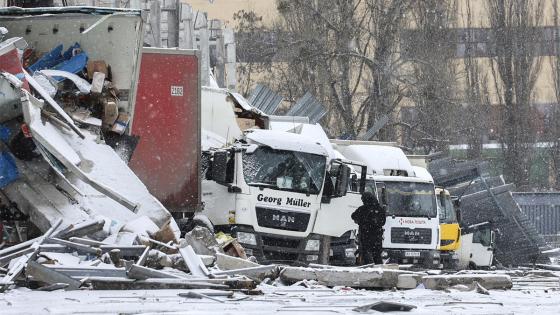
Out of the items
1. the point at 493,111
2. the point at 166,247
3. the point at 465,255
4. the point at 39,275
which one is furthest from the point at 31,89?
the point at 493,111

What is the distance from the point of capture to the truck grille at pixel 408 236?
97.1 ft

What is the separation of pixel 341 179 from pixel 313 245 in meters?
1.25

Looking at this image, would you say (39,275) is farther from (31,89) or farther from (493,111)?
(493,111)

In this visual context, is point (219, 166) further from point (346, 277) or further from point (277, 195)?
point (346, 277)

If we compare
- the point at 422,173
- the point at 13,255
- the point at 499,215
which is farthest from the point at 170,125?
the point at 499,215

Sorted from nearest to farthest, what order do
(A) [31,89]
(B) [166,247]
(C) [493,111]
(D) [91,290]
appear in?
(D) [91,290]
(B) [166,247]
(A) [31,89]
(C) [493,111]

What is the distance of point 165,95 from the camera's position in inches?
830

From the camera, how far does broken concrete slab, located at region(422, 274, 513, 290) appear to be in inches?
586

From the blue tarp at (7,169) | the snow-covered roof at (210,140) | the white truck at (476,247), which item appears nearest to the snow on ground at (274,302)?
the blue tarp at (7,169)

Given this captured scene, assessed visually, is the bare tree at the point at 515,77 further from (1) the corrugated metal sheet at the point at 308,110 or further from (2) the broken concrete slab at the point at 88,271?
(2) the broken concrete slab at the point at 88,271

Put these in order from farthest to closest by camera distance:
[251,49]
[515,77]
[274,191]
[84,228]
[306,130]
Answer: [515,77]
[251,49]
[306,130]
[274,191]
[84,228]

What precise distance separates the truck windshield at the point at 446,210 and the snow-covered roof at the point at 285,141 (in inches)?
341

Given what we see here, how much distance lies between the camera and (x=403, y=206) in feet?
97.9

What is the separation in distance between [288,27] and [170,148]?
28.1 meters
